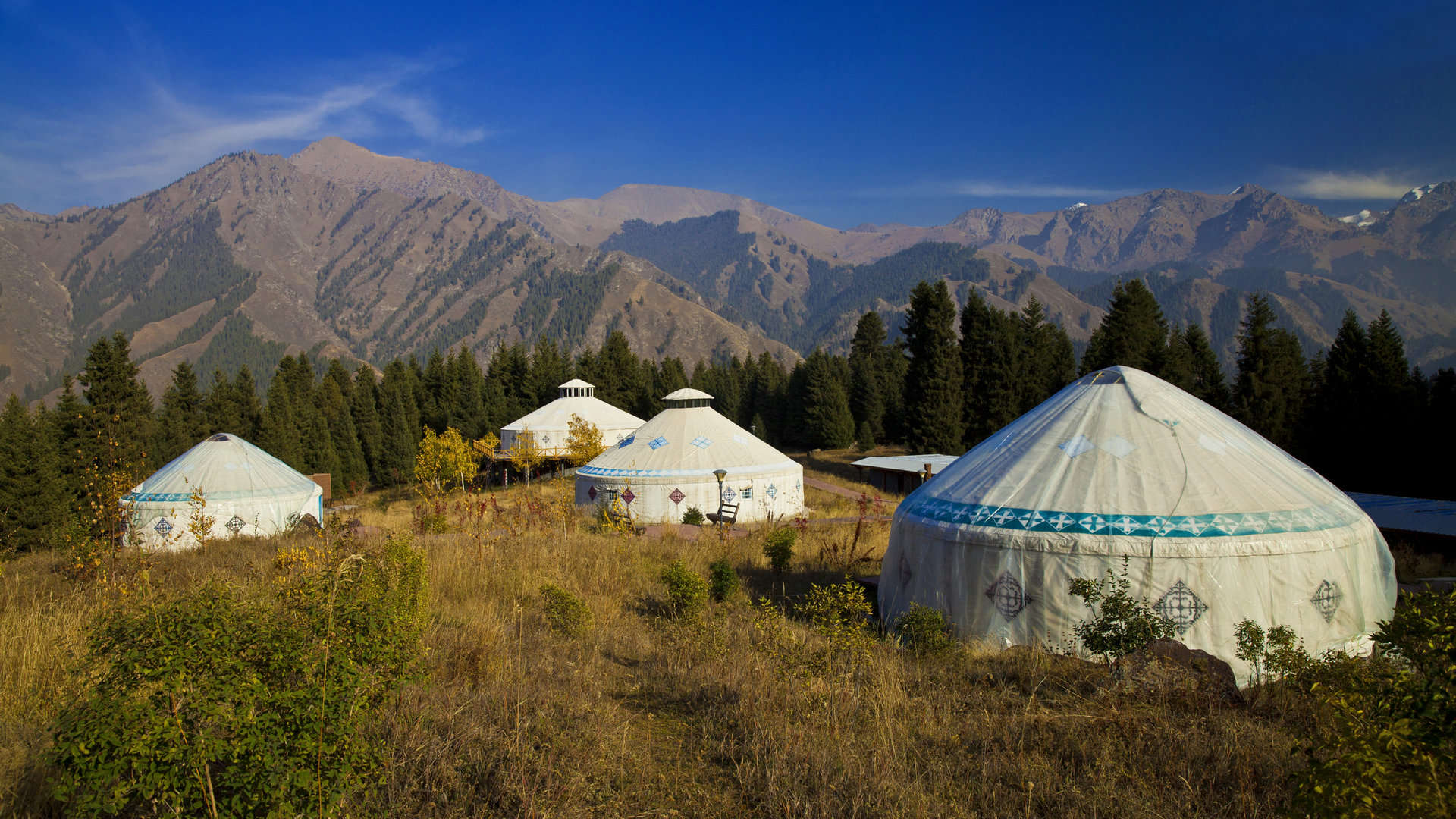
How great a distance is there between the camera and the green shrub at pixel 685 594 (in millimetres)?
8117

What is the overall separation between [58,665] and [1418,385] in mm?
35946

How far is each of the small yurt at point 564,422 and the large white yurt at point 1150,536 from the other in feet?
102

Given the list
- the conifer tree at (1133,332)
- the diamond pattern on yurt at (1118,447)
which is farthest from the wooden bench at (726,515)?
the conifer tree at (1133,332)

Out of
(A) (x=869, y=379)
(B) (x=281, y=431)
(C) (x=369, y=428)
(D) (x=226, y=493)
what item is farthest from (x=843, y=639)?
(A) (x=869, y=379)

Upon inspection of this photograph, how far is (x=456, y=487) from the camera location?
3291 centimetres

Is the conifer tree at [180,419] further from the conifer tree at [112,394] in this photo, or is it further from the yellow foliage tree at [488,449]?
the yellow foliage tree at [488,449]

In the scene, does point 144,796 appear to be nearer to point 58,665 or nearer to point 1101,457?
point 58,665

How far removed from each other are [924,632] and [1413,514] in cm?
1467

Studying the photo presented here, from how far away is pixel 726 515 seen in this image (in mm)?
21641

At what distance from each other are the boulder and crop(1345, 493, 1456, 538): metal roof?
10551 millimetres

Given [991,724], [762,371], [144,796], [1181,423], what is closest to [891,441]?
[762,371]

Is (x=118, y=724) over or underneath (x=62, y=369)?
underneath

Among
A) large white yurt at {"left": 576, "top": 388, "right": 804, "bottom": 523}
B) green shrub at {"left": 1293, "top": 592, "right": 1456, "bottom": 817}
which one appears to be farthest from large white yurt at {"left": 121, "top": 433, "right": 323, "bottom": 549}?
green shrub at {"left": 1293, "top": 592, "right": 1456, "bottom": 817}

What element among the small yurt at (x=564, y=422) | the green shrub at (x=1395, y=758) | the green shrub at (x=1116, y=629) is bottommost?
the green shrub at (x=1116, y=629)
